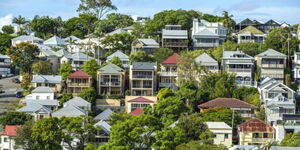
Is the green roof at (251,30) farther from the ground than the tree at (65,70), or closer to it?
farther from the ground

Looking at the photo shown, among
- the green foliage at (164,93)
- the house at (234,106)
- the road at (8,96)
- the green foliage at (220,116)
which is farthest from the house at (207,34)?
the green foliage at (220,116)

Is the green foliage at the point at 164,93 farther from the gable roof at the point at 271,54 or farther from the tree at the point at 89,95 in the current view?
the gable roof at the point at 271,54

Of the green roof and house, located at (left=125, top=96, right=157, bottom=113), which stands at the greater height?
the green roof

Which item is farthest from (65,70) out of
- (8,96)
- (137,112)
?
(137,112)

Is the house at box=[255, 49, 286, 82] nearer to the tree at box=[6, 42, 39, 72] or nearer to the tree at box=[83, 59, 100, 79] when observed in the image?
the tree at box=[83, 59, 100, 79]

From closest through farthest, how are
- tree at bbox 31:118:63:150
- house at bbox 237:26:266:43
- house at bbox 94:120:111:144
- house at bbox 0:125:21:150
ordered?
1. tree at bbox 31:118:63:150
2. house at bbox 94:120:111:144
3. house at bbox 0:125:21:150
4. house at bbox 237:26:266:43

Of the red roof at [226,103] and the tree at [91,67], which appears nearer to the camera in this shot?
the red roof at [226,103]

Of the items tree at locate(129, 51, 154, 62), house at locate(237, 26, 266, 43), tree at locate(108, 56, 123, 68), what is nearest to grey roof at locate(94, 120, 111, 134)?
tree at locate(108, 56, 123, 68)

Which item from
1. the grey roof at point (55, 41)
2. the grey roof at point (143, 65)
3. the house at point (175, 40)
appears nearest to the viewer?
the grey roof at point (143, 65)
